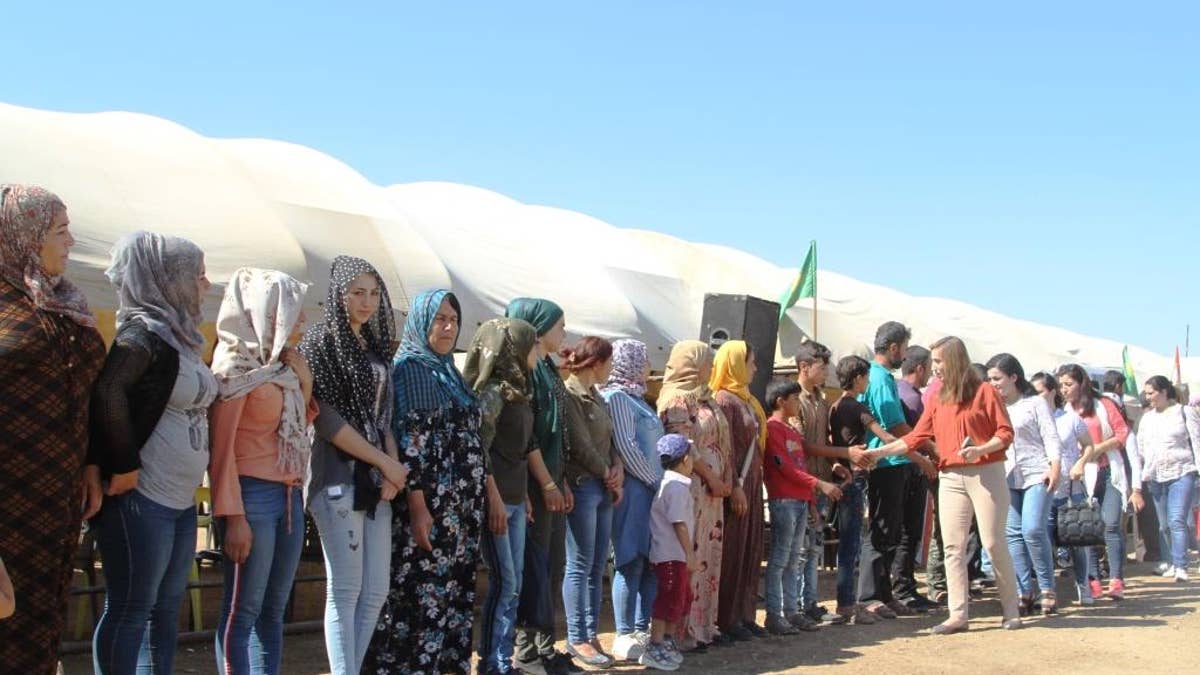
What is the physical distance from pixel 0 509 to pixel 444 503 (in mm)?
2171

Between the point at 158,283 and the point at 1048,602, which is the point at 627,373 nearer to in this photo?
the point at 158,283

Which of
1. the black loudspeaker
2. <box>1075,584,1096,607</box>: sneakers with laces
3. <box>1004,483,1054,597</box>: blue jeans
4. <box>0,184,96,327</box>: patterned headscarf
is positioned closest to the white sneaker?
the black loudspeaker

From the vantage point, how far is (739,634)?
29.0ft

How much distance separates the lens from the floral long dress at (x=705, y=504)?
27.3ft

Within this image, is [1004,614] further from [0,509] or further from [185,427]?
[0,509]

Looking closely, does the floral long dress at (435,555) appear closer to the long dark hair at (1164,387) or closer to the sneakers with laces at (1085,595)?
the sneakers with laces at (1085,595)

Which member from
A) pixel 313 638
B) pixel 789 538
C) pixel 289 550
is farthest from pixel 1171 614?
pixel 289 550

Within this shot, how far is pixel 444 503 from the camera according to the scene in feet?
20.1

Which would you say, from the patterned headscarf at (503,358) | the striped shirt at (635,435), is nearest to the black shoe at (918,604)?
the striped shirt at (635,435)

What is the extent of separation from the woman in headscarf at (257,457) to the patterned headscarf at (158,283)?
0.30m

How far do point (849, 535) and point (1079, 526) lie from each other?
2007 millimetres

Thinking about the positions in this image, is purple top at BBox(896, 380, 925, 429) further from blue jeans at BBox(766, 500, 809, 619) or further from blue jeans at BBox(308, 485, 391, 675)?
blue jeans at BBox(308, 485, 391, 675)

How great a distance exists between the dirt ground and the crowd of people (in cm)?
27

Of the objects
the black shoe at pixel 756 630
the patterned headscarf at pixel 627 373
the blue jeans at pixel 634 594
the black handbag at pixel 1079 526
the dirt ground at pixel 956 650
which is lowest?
the dirt ground at pixel 956 650
